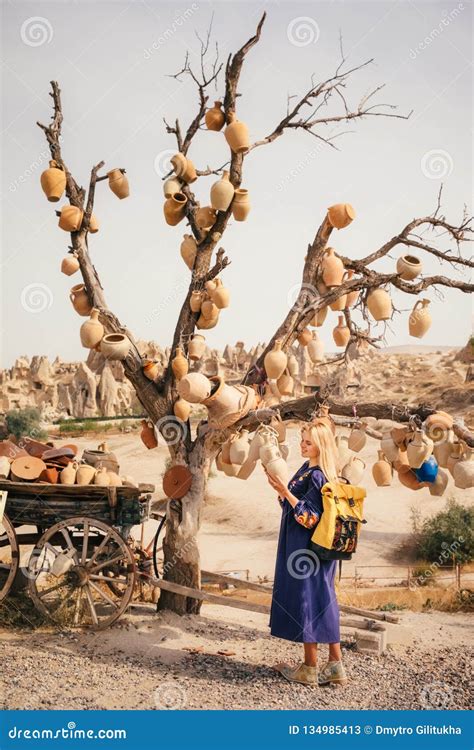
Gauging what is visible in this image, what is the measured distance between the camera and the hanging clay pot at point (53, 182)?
18.1 ft

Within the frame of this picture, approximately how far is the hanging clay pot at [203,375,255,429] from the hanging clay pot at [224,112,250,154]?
70.3 inches

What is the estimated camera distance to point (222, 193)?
18.0 ft

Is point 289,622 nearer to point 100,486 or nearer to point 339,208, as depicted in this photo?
point 100,486

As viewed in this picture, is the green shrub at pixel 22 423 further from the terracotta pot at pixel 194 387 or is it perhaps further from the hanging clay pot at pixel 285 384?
the terracotta pot at pixel 194 387

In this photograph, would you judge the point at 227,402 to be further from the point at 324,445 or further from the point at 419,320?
the point at 419,320

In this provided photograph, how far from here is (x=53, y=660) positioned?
4797mm

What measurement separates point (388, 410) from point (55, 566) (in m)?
2.65

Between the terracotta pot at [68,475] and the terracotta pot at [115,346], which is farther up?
the terracotta pot at [115,346]

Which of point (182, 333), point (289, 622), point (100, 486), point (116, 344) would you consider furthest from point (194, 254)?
point (289, 622)

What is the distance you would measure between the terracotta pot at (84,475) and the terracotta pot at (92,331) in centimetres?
93

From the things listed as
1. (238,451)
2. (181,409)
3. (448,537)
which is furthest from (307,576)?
(448,537)

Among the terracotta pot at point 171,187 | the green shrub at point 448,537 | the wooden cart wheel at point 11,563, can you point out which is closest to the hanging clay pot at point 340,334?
the terracotta pot at point 171,187

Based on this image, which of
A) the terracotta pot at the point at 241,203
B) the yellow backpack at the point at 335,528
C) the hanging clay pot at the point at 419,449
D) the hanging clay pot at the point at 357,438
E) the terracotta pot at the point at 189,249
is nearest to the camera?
the yellow backpack at the point at 335,528

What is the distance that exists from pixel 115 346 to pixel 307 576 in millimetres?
2183
